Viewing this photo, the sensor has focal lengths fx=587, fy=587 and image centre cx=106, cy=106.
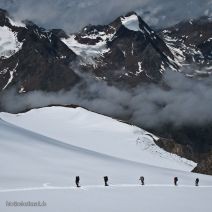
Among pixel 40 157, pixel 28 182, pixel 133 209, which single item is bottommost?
pixel 133 209

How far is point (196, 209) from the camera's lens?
5784cm

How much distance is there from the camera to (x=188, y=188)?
80375 millimetres

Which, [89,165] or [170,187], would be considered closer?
[170,187]

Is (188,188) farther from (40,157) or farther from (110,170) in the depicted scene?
(40,157)

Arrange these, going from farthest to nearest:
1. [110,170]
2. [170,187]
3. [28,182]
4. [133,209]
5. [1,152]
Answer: [110,170], [1,152], [170,187], [28,182], [133,209]

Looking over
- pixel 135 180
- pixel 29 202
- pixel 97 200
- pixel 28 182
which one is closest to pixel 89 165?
pixel 135 180

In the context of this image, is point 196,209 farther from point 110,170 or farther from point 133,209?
point 110,170

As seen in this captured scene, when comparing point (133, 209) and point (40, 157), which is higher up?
point (40, 157)

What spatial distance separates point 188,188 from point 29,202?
1388 inches

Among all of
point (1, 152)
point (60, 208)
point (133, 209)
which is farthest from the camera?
point (1, 152)

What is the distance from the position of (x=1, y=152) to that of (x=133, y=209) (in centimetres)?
3557

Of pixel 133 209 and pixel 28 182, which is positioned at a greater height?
pixel 28 182

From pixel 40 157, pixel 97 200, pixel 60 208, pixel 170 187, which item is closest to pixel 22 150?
pixel 40 157

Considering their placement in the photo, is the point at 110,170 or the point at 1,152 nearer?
the point at 1,152
